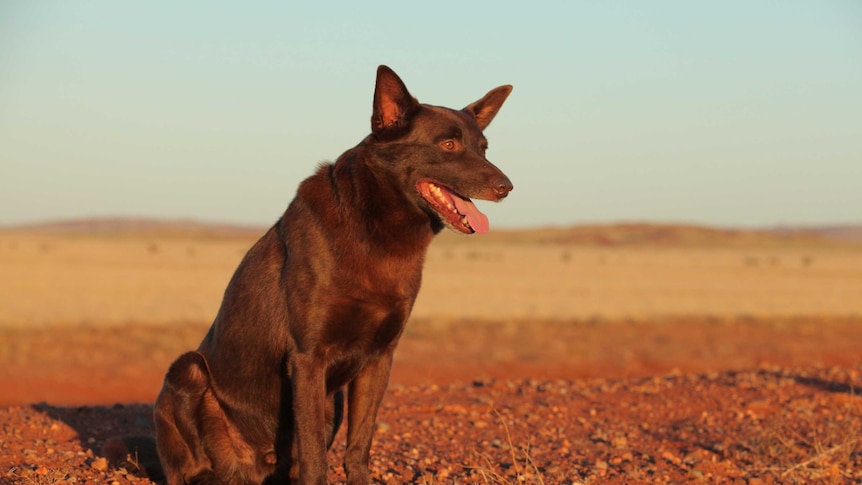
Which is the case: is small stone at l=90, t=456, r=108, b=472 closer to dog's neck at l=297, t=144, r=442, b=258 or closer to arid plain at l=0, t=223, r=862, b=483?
arid plain at l=0, t=223, r=862, b=483

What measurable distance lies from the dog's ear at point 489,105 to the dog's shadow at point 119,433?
314 cm

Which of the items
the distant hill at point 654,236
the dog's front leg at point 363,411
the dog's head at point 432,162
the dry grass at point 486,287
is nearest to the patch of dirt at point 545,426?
the dog's front leg at point 363,411

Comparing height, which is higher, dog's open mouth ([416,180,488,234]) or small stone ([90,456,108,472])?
dog's open mouth ([416,180,488,234])

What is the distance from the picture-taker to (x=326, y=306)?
16.7 ft

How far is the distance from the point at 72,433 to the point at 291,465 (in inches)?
116

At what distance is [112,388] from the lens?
1484 cm

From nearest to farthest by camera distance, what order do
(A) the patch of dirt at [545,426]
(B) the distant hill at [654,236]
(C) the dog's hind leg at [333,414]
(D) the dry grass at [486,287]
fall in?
(C) the dog's hind leg at [333,414] → (A) the patch of dirt at [545,426] → (D) the dry grass at [486,287] → (B) the distant hill at [654,236]

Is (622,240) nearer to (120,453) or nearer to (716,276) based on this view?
(716,276)

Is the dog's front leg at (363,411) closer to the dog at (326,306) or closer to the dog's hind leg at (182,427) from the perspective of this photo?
the dog at (326,306)

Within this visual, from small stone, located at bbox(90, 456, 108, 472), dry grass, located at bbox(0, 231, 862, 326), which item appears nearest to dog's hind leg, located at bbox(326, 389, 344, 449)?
small stone, located at bbox(90, 456, 108, 472)

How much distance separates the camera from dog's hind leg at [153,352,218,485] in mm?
5453

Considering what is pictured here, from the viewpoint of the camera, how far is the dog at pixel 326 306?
512cm

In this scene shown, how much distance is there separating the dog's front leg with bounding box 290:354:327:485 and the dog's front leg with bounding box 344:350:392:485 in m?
0.36

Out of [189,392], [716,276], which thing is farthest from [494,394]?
[716,276]
